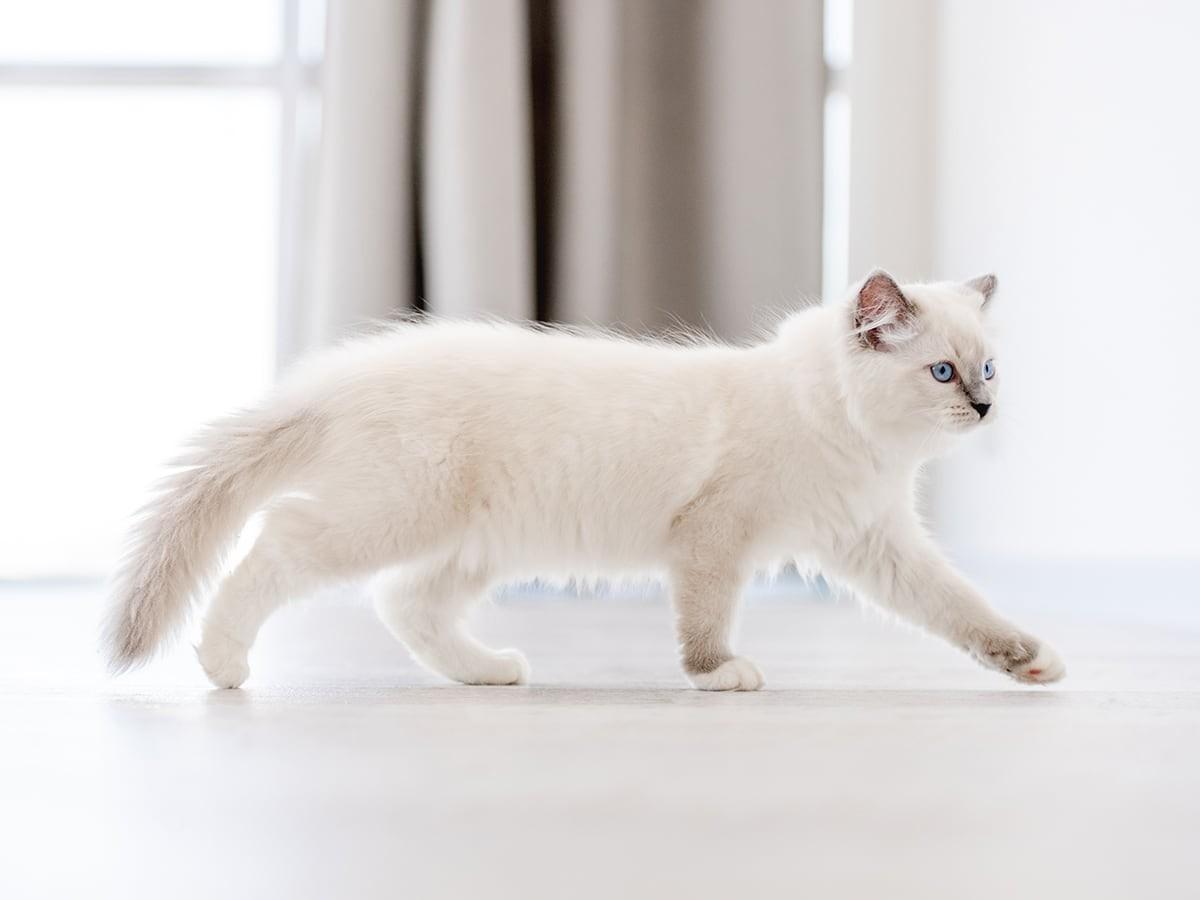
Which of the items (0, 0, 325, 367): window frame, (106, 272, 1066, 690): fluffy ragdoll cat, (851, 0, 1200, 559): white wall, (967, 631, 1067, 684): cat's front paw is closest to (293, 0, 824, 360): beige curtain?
(0, 0, 325, 367): window frame

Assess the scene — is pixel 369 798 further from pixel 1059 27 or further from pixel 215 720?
pixel 1059 27

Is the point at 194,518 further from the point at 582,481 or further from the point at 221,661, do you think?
the point at 582,481

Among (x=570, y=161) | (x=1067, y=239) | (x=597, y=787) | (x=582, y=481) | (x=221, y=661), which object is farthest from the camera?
(x=570, y=161)

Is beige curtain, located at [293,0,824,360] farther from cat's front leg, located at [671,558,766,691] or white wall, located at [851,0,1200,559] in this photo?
cat's front leg, located at [671,558,766,691]

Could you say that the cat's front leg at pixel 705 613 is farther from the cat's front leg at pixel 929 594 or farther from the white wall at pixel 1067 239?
the white wall at pixel 1067 239

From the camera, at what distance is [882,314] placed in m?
1.48

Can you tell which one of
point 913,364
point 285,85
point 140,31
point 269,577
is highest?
point 140,31

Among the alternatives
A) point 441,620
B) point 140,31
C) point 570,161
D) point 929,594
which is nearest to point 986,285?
point 929,594

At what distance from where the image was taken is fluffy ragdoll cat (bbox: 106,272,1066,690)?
56.8 inches

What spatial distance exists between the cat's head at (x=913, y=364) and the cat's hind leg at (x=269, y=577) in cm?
64

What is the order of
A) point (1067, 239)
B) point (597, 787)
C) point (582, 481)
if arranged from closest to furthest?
point (597, 787)
point (582, 481)
point (1067, 239)

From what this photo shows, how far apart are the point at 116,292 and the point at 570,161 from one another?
4.04 ft

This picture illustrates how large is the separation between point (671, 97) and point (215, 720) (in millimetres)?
2360

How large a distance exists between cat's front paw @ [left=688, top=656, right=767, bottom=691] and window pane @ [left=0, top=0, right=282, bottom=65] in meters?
A: 2.40
